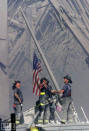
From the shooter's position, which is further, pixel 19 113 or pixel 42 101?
pixel 19 113

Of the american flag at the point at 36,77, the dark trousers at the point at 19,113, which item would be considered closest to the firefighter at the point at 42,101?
the dark trousers at the point at 19,113

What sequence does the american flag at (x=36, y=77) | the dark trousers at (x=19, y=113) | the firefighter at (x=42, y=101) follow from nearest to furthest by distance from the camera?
the firefighter at (x=42, y=101)
the dark trousers at (x=19, y=113)
the american flag at (x=36, y=77)

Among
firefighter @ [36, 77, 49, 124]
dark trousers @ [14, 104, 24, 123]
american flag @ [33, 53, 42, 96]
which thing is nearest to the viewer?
firefighter @ [36, 77, 49, 124]

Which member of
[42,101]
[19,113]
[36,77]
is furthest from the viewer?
[36,77]

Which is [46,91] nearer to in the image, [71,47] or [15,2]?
[71,47]

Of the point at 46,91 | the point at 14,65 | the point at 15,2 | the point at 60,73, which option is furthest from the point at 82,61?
the point at 46,91

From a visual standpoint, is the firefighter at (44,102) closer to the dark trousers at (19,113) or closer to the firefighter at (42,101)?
the firefighter at (42,101)

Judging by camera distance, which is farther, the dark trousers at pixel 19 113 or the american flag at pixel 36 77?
the american flag at pixel 36 77

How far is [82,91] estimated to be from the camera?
77.1 ft

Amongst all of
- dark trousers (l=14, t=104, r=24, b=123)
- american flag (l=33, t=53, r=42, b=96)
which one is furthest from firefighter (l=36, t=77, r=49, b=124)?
Result: american flag (l=33, t=53, r=42, b=96)

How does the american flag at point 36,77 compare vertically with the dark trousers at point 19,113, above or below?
above

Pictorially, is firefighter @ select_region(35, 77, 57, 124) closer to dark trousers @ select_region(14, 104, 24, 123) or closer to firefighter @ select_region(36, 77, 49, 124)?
firefighter @ select_region(36, 77, 49, 124)

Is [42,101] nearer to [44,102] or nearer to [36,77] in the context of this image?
[44,102]

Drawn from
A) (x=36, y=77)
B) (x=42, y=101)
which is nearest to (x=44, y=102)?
(x=42, y=101)
